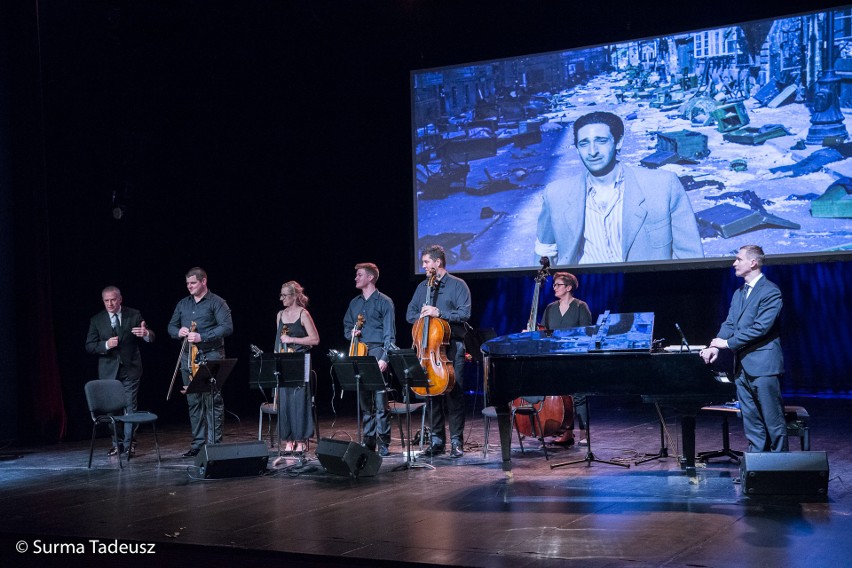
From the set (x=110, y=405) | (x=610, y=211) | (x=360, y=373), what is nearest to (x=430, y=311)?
(x=360, y=373)

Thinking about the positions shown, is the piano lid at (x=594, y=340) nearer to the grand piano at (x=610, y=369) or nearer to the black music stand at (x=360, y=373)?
the grand piano at (x=610, y=369)

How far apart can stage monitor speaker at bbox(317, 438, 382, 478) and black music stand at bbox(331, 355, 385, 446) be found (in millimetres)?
443

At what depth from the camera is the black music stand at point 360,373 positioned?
6859 millimetres

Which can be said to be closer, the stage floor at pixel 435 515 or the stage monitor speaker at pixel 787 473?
the stage floor at pixel 435 515

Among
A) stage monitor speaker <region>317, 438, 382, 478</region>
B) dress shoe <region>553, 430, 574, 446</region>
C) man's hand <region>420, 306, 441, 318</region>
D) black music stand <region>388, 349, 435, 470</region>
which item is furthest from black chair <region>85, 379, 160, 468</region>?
dress shoe <region>553, 430, 574, 446</region>

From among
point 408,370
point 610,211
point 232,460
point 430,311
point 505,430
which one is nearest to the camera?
point 505,430

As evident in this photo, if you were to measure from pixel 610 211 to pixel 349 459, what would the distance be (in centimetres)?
494

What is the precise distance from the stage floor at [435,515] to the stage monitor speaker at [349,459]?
0.25 ft

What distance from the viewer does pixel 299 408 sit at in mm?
7801

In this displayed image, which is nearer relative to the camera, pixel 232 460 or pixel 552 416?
pixel 232 460

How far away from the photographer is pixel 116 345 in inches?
330

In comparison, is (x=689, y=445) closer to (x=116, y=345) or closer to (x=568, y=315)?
(x=568, y=315)

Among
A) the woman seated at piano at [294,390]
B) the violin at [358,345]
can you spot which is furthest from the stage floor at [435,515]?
the violin at [358,345]

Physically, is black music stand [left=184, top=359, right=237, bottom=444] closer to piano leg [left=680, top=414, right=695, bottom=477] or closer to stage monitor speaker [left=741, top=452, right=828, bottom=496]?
piano leg [left=680, top=414, right=695, bottom=477]
